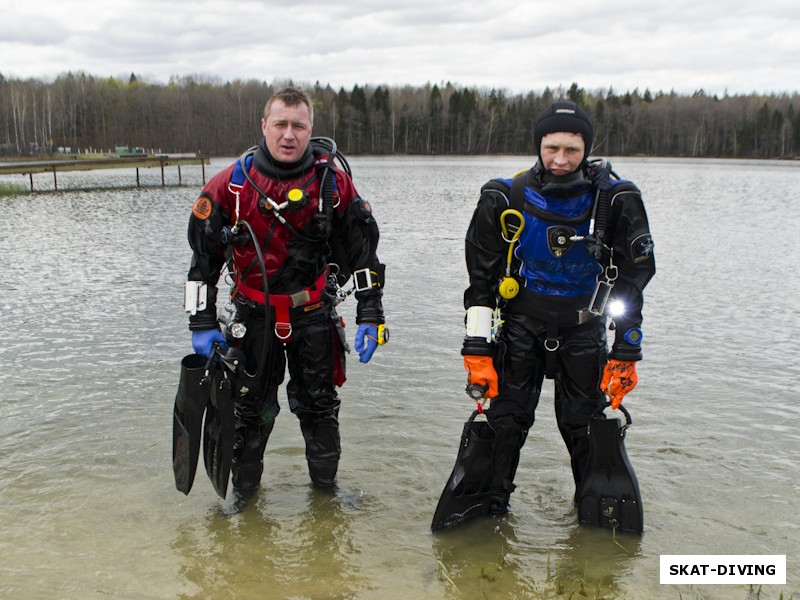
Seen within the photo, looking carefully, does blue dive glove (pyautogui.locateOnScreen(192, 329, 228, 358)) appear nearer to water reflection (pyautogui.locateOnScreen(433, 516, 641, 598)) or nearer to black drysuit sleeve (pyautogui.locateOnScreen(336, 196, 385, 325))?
black drysuit sleeve (pyautogui.locateOnScreen(336, 196, 385, 325))

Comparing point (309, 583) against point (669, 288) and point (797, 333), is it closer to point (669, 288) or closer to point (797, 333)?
point (797, 333)

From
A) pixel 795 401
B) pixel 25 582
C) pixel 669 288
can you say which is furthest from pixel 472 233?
pixel 669 288

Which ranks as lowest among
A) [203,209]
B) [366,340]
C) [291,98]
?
[366,340]

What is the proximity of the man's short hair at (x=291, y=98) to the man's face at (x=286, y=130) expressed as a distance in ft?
0.07

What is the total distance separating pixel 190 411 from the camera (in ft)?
11.9

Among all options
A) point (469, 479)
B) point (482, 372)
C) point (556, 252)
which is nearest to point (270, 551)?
point (469, 479)

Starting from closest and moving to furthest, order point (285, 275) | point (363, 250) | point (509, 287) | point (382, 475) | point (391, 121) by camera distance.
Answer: point (509, 287)
point (285, 275)
point (363, 250)
point (382, 475)
point (391, 121)

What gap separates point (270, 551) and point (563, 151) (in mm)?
2536

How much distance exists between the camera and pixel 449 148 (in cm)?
11469

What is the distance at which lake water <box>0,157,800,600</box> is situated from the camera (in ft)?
11.0

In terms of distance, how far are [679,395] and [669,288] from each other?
5.22m

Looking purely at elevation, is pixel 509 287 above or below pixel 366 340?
above

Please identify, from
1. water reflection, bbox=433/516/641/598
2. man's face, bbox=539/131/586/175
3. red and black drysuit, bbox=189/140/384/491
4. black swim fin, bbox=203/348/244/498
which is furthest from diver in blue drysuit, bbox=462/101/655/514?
black swim fin, bbox=203/348/244/498

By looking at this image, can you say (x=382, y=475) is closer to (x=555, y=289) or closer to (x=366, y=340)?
(x=366, y=340)
